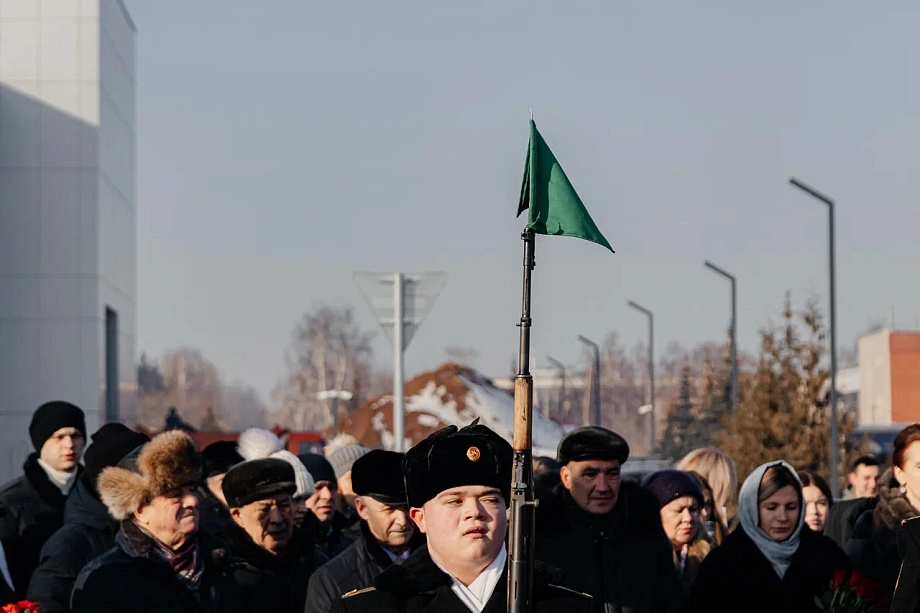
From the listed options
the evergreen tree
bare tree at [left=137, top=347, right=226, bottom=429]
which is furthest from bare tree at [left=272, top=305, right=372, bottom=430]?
the evergreen tree

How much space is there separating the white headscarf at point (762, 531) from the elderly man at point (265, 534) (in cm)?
196

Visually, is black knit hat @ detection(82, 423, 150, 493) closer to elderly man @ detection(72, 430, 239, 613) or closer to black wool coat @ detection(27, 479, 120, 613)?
black wool coat @ detection(27, 479, 120, 613)

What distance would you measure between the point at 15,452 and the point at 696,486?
18.1 m

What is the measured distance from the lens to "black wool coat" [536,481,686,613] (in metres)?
7.89

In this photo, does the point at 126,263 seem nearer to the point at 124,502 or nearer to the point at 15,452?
the point at 15,452

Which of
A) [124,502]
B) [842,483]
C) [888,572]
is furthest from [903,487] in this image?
[842,483]

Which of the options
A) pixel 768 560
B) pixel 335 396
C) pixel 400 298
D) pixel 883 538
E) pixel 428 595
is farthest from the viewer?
pixel 335 396

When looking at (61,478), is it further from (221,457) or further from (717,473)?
(717,473)

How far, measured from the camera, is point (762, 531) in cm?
809

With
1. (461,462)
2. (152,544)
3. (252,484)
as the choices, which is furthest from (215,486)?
(461,462)

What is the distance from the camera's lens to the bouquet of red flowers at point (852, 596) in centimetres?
742

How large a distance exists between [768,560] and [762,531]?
0.45ft

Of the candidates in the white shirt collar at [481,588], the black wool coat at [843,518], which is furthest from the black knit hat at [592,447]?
the white shirt collar at [481,588]

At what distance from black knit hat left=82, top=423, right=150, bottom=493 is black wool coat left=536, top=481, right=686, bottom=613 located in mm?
1792
